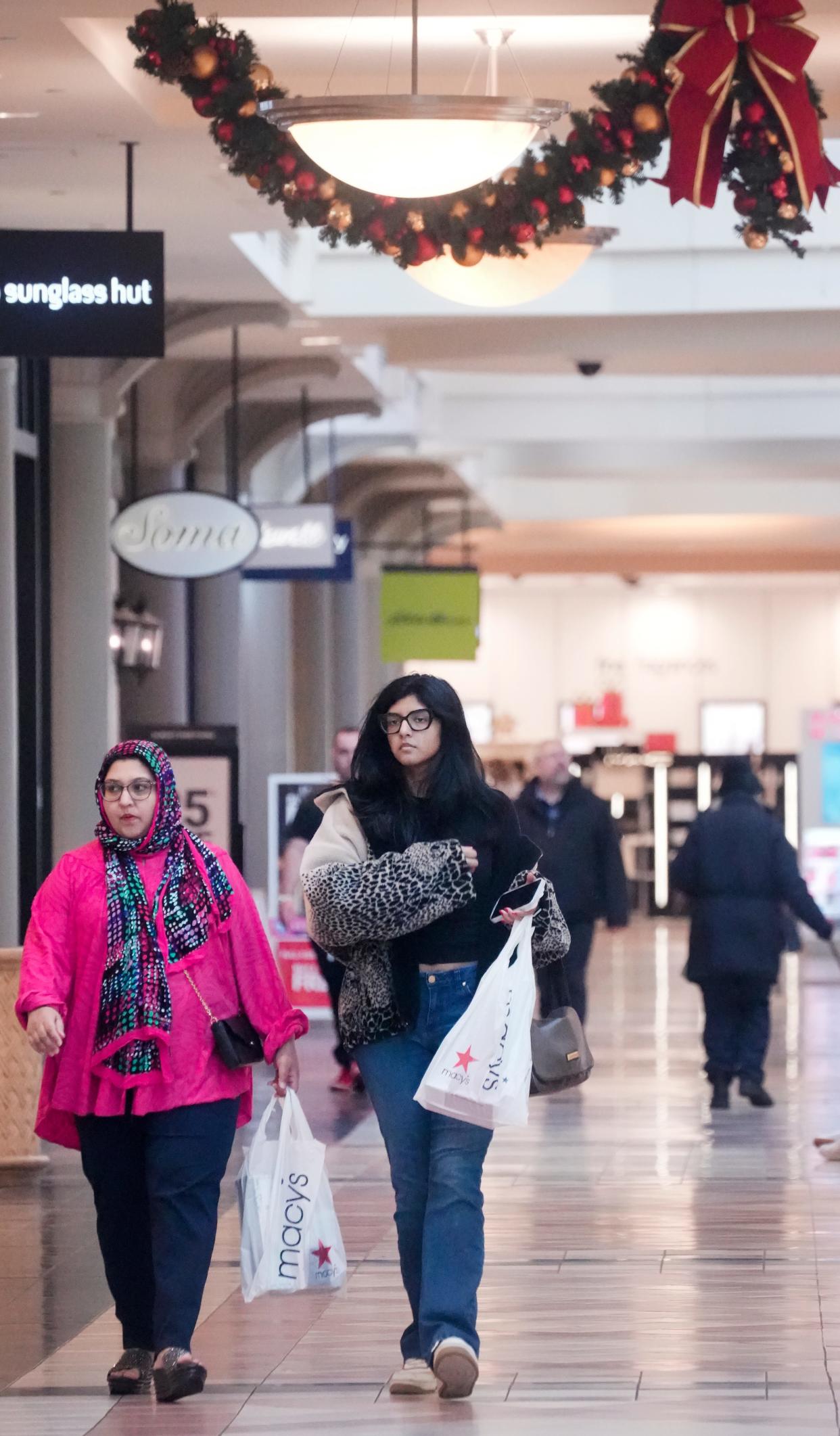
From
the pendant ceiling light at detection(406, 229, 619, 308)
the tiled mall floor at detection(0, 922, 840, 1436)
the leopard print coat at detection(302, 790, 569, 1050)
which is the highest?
the pendant ceiling light at detection(406, 229, 619, 308)

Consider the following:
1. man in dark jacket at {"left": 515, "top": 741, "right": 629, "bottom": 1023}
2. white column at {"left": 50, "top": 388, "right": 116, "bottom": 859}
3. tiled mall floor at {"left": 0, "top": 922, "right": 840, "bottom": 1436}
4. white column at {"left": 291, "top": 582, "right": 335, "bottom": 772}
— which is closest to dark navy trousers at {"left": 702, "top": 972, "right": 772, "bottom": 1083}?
tiled mall floor at {"left": 0, "top": 922, "right": 840, "bottom": 1436}

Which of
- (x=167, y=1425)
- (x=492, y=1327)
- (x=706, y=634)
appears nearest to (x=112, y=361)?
(x=492, y=1327)

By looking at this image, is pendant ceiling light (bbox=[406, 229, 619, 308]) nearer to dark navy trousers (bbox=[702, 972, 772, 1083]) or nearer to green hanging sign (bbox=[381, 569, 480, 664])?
dark navy trousers (bbox=[702, 972, 772, 1083])

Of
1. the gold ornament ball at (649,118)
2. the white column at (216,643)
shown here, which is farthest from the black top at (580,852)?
the gold ornament ball at (649,118)

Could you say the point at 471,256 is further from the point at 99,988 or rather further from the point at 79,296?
the point at 99,988

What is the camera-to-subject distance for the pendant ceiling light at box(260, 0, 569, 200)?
5605mm

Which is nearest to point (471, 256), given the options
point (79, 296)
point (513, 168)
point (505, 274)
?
point (513, 168)

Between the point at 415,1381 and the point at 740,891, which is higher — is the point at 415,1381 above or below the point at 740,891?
below

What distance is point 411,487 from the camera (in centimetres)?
2023

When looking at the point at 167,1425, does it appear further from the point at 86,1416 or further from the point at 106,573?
the point at 106,573

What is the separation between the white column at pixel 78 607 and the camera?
12.2 metres

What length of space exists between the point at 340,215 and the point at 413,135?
1012mm

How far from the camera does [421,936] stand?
490 centimetres

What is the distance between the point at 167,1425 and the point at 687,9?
12.5ft
